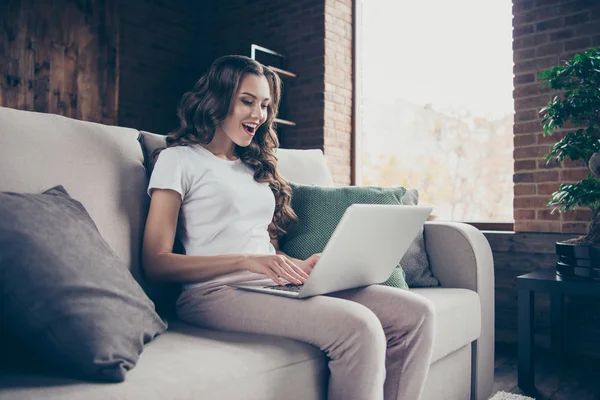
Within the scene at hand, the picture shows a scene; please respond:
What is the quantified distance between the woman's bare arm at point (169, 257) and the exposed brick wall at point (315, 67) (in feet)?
8.81

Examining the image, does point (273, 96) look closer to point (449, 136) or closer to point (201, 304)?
point (201, 304)

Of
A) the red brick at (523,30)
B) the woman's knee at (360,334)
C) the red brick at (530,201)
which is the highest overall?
the red brick at (523,30)

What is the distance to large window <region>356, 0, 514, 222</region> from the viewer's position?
324 cm

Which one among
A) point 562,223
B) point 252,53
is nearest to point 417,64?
point 252,53

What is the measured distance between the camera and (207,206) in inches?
52.0

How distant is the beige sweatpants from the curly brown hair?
1.32 ft

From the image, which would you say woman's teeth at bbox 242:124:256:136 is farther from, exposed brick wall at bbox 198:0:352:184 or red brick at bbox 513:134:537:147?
exposed brick wall at bbox 198:0:352:184

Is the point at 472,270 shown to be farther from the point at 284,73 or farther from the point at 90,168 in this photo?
the point at 284,73

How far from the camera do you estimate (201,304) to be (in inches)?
47.6

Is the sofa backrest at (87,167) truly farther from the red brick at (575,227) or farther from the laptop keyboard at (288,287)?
the red brick at (575,227)

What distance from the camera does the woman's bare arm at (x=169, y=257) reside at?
1203 millimetres

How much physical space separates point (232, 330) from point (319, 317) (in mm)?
215

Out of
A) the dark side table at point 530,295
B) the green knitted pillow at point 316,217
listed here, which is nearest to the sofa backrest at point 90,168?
the green knitted pillow at point 316,217

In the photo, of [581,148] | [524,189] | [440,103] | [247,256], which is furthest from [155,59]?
[247,256]
